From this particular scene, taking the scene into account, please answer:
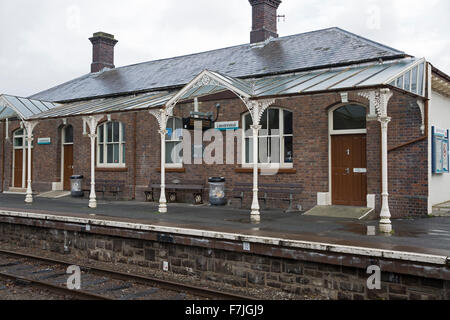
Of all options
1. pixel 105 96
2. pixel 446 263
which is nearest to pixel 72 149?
pixel 105 96

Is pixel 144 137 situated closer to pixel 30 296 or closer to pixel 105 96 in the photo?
pixel 105 96

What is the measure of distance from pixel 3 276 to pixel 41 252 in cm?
285

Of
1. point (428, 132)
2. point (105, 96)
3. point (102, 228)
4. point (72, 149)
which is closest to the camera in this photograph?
point (102, 228)

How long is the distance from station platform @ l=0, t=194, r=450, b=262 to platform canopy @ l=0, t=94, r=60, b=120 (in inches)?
167

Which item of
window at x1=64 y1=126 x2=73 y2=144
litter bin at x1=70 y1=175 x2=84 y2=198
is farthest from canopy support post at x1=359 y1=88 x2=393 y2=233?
window at x1=64 y1=126 x2=73 y2=144

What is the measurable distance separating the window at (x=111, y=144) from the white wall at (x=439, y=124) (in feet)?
35.8

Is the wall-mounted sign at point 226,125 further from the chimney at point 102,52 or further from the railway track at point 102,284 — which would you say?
the chimney at point 102,52

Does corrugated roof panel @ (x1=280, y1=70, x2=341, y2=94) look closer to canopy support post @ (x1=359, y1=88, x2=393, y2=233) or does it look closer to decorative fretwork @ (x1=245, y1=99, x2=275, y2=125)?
decorative fretwork @ (x1=245, y1=99, x2=275, y2=125)

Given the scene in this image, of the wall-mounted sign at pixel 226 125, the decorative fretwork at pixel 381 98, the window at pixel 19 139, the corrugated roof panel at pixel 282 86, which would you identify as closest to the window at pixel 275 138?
the wall-mounted sign at pixel 226 125

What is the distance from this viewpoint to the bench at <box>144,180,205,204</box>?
14.7 m

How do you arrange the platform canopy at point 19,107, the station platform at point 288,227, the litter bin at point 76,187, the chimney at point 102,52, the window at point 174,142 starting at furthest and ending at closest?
1. the chimney at point 102,52
2. the litter bin at point 76,187
3. the window at point 174,142
4. the platform canopy at point 19,107
5. the station platform at point 288,227

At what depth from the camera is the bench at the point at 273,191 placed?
12.8m

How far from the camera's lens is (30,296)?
23.9ft

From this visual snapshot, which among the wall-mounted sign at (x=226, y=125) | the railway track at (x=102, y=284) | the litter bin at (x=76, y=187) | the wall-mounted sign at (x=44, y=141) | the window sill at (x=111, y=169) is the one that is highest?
the wall-mounted sign at (x=226, y=125)
